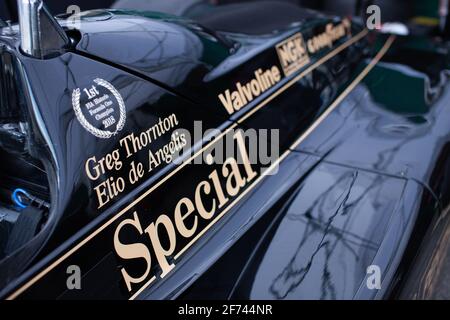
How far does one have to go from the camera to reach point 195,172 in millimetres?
1504

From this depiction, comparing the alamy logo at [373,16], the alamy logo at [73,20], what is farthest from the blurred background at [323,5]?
the alamy logo at [73,20]

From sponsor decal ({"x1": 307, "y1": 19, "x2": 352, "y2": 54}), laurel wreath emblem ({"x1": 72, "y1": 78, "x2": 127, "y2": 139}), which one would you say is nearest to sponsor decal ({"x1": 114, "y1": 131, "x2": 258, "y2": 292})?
laurel wreath emblem ({"x1": 72, "y1": 78, "x2": 127, "y2": 139})

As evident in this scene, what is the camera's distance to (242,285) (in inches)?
52.2

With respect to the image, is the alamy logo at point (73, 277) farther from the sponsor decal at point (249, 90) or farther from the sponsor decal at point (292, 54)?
the sponsor decal at point (292, 54)

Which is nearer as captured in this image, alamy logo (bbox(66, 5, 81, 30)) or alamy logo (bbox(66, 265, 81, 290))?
alamy logo (bbox(66, 265, 81, 290))

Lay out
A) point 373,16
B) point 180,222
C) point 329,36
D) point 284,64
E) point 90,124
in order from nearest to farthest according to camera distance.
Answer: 1. point 90,124
2. point 180,222
3. point 284,64
4. point 329,36
5. point 373,16

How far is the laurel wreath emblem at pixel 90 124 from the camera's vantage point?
126 cm

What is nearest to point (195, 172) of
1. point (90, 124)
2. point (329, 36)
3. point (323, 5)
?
point (90, 124)

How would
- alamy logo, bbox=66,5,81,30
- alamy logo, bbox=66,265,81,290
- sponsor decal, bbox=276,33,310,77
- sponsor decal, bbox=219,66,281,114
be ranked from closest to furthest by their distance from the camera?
1. alamy logo, bbox=66,265,81,290
2. alamy logo, bbox=66,5,81,30
3. sponsor decal, bbox=219,66,281,114
4. sponsor decal, bbox=276,33,310,77

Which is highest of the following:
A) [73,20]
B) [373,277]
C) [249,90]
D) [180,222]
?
[73,20]

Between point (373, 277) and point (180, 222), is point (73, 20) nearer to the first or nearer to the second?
point (180, 222)

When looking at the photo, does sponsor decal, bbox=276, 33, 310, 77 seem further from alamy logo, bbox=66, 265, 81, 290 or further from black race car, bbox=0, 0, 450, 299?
alamy logo, bbox=66, 265, 81, 290

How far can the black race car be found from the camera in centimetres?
122

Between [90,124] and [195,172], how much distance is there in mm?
363
